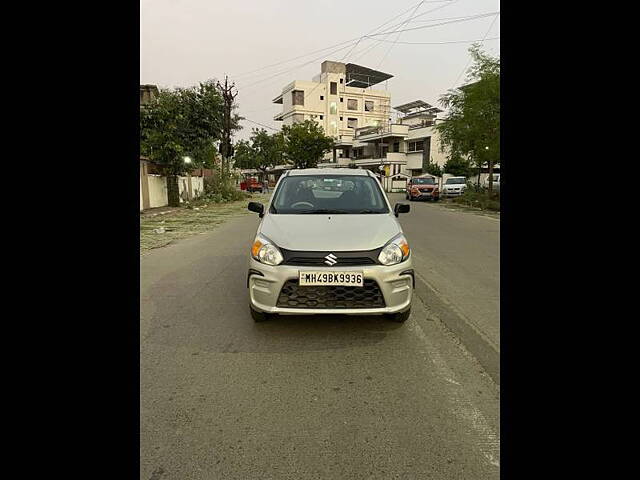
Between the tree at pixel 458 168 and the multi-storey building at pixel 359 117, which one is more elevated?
the multi-storey building at pixel 359 117

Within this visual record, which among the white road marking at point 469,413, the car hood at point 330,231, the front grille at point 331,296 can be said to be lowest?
the white road marking at point 469,413

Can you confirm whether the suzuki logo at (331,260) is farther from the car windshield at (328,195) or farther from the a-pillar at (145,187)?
the a-pillar at (145,187)

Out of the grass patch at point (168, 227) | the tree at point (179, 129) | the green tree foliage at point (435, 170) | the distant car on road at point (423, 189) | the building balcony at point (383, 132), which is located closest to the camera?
the grass patch at point (168, 227)

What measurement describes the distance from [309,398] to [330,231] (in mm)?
1575

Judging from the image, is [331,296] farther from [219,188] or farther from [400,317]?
[219,188]

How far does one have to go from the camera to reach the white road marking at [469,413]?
2133 millimetres

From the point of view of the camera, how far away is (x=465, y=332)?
Answer: 12.6 ft

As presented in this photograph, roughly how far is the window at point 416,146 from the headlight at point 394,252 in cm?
4546

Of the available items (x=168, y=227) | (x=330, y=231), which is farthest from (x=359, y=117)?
(x=330, y=231)

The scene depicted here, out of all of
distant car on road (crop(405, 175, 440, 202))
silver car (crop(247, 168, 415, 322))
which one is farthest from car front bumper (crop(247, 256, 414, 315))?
distant car on road (crop(405, 175, 440, 202))

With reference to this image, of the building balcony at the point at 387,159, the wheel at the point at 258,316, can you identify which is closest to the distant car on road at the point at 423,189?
the building balcony at the point at 387,159
